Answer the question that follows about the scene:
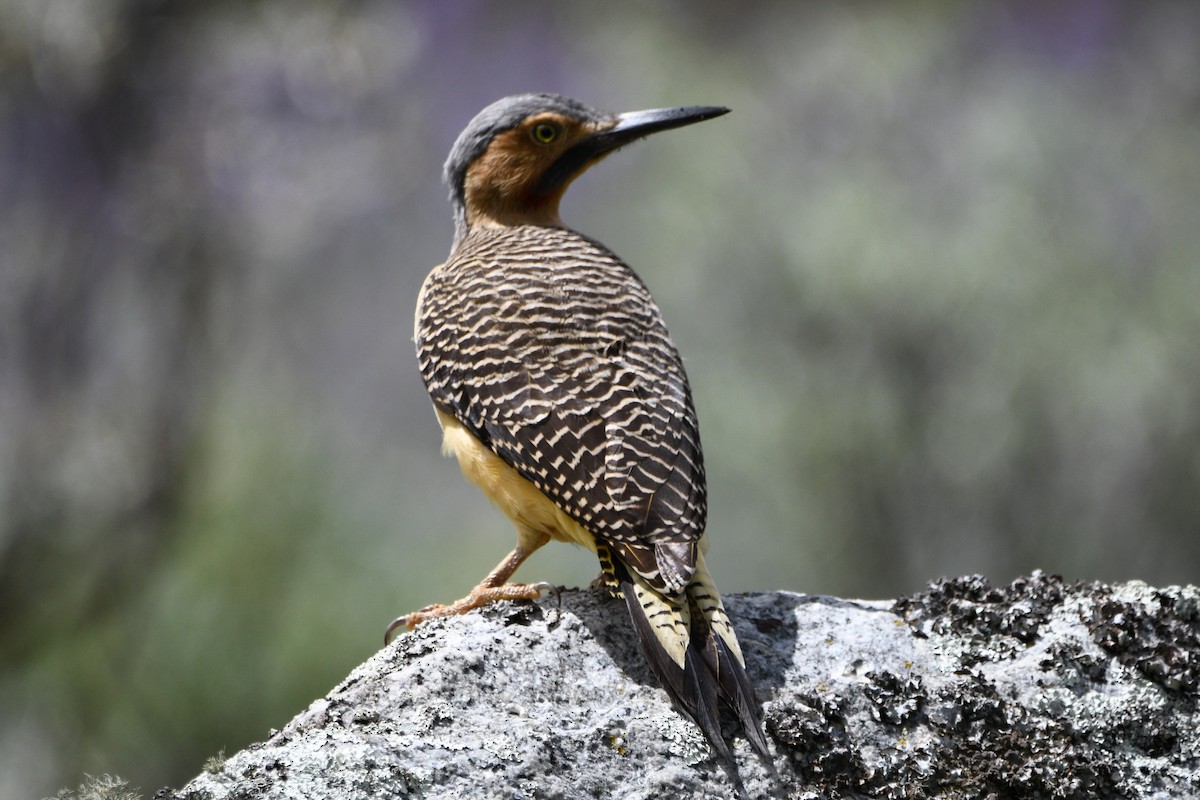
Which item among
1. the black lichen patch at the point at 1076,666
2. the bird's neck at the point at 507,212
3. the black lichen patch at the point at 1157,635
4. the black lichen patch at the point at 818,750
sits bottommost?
the black lichen patch at the point at 818,750

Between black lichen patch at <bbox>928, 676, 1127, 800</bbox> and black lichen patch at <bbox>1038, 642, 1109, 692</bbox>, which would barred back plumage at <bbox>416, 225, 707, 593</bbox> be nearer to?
black lichen patch at <bbox>928, 676, 1127, 800</bbox>

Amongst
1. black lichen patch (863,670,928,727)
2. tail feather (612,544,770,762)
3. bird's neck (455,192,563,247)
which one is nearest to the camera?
tail feather (612,544,770,762)

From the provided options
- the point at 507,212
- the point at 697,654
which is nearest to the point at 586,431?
the point at 697,654

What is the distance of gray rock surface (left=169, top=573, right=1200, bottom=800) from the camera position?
2.65 meters

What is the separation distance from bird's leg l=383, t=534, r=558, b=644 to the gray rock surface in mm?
181

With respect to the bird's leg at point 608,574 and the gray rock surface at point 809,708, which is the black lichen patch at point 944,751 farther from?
the bird's leg at point 608,574

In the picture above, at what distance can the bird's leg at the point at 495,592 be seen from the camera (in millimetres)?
3479

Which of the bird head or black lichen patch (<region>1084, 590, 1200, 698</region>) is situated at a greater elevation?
the bird head

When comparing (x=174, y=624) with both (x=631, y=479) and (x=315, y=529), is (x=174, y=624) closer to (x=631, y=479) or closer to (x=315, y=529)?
(x=315, y=529)

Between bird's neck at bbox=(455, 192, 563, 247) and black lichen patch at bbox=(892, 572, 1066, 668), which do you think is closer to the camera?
black lichen patch at bbox=(892, 572, 1066, 668)

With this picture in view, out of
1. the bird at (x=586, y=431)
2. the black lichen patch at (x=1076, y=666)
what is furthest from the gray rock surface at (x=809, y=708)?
the bird at (x=586, y=431)

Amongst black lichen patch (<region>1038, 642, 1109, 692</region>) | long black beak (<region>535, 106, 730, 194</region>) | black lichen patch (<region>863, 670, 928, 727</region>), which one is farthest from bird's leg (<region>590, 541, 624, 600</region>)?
long black beak (<region>535, 106, 730, 194</region>)

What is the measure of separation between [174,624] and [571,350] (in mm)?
6957

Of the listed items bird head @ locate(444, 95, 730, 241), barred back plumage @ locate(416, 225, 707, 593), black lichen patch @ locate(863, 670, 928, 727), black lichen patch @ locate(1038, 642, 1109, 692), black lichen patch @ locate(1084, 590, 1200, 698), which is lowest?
black lichen patch @ locate(863, 670, 928, 727)
